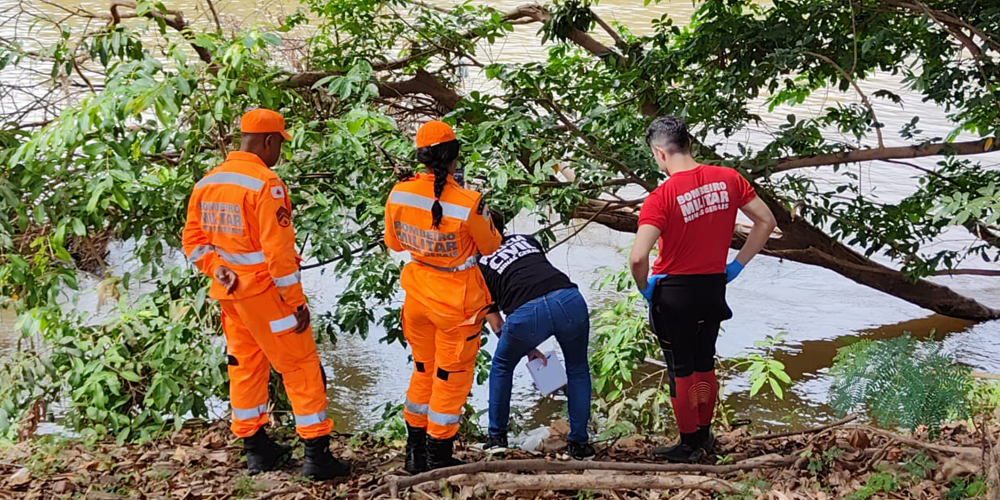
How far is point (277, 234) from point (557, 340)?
1400mm

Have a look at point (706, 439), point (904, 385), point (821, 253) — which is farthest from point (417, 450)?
point (821, 253)

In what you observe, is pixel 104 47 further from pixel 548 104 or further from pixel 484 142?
pixel 548 104

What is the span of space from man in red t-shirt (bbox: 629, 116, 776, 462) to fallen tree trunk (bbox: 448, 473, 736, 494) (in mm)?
469

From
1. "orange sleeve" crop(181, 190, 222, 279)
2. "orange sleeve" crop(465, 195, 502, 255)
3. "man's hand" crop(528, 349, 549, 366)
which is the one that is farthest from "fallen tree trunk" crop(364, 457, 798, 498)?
"orange sleeve" crop(181, 190, 222, 279)

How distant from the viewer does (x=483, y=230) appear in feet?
12.8

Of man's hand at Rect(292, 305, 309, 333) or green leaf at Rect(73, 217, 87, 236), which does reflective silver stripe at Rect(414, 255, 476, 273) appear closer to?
man's hand at Rect(292, 305, 309, 333)

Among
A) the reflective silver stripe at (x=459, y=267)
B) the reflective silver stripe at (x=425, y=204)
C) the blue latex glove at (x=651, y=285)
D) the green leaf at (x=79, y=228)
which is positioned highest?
the reflective silver stripe at (x=425, y=204)

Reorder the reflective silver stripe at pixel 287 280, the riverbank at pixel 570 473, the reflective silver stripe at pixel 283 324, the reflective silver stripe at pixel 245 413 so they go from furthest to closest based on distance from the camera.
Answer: the reflective silver stripe at pixel 245 413, the reflective silver stripe at pixel 283 324, the reflective silver stripe at pixel 287 280, the riverbank at pixel 570 473

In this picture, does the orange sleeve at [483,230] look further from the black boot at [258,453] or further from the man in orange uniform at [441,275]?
the black boot at [258,453]

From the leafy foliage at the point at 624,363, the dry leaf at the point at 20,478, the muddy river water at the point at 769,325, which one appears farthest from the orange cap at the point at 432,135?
the muddy river water at the point at 769,325

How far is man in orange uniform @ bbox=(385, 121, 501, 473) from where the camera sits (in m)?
3.86

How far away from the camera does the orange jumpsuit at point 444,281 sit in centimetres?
389

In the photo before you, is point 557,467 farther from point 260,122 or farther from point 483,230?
point 260,122

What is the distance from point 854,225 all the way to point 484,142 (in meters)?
2.48
